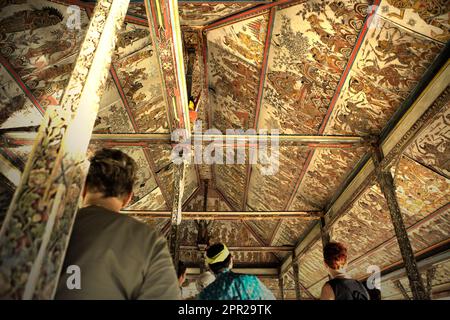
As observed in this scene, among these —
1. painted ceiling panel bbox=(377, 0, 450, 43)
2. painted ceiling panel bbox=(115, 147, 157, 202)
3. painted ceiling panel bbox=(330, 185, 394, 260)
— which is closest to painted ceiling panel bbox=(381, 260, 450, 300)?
painted ceiling panel bbox=(330, 185, 394, 260)

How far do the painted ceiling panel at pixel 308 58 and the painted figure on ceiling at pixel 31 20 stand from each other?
3445 mm

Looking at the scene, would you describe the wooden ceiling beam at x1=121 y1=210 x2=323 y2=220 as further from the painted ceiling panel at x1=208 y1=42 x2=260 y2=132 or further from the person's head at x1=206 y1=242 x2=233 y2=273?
the person's head at x1=206 y1=242 x2=233 y2=273

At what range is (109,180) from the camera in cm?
138

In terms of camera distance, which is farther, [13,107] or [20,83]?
[13,107]

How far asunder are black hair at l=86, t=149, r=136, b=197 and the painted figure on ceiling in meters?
3.96

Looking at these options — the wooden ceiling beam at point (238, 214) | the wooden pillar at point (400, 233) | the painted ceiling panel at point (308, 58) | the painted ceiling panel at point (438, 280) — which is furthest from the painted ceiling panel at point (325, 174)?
the painted ceiling panel at point (438, 280)

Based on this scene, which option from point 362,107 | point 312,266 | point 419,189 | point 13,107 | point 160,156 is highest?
point 160,156

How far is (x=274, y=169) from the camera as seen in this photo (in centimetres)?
802

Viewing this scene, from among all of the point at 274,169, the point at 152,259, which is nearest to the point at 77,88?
the point at 152,259

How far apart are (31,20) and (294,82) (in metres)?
4.38

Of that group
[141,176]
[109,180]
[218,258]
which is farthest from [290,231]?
[109,180]

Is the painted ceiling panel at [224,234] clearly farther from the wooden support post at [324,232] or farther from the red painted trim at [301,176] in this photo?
the wooden support post at [324,232]

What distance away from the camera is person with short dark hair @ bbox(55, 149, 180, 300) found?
1.01 metres

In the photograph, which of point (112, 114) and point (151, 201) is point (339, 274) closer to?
point (112, 114)
